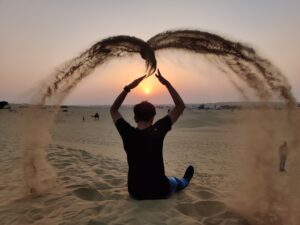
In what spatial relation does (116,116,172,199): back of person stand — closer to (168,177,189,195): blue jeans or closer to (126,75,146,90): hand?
(168,177,189,195): blue jeans

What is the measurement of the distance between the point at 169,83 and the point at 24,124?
3.70 meters

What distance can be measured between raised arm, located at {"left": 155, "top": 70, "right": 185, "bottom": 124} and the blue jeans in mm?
1360

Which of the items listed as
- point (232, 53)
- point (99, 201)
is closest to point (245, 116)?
point (232, 53)

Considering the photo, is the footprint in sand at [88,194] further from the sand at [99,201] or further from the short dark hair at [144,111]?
the short dark hair at [144,111]

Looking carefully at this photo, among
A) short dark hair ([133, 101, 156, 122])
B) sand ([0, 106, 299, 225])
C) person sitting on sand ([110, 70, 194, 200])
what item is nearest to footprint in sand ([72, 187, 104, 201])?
sand ([0, 106, 299, 225])

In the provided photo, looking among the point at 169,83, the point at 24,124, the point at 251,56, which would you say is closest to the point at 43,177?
the point at 24,124

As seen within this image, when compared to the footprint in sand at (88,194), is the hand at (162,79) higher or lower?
higher

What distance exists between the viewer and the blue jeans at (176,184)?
22.4 feet

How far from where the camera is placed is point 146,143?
19.7 feet

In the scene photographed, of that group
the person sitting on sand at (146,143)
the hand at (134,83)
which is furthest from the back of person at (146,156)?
the hand at (134,83)

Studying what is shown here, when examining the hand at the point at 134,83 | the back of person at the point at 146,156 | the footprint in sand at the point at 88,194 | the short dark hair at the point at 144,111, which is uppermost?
the hand at the point at 134,83

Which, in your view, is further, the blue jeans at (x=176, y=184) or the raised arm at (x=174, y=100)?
the blue jeans at (x=176, y=184)

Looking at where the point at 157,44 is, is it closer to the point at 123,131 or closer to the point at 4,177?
the point at 123,131

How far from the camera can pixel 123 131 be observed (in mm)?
6051
